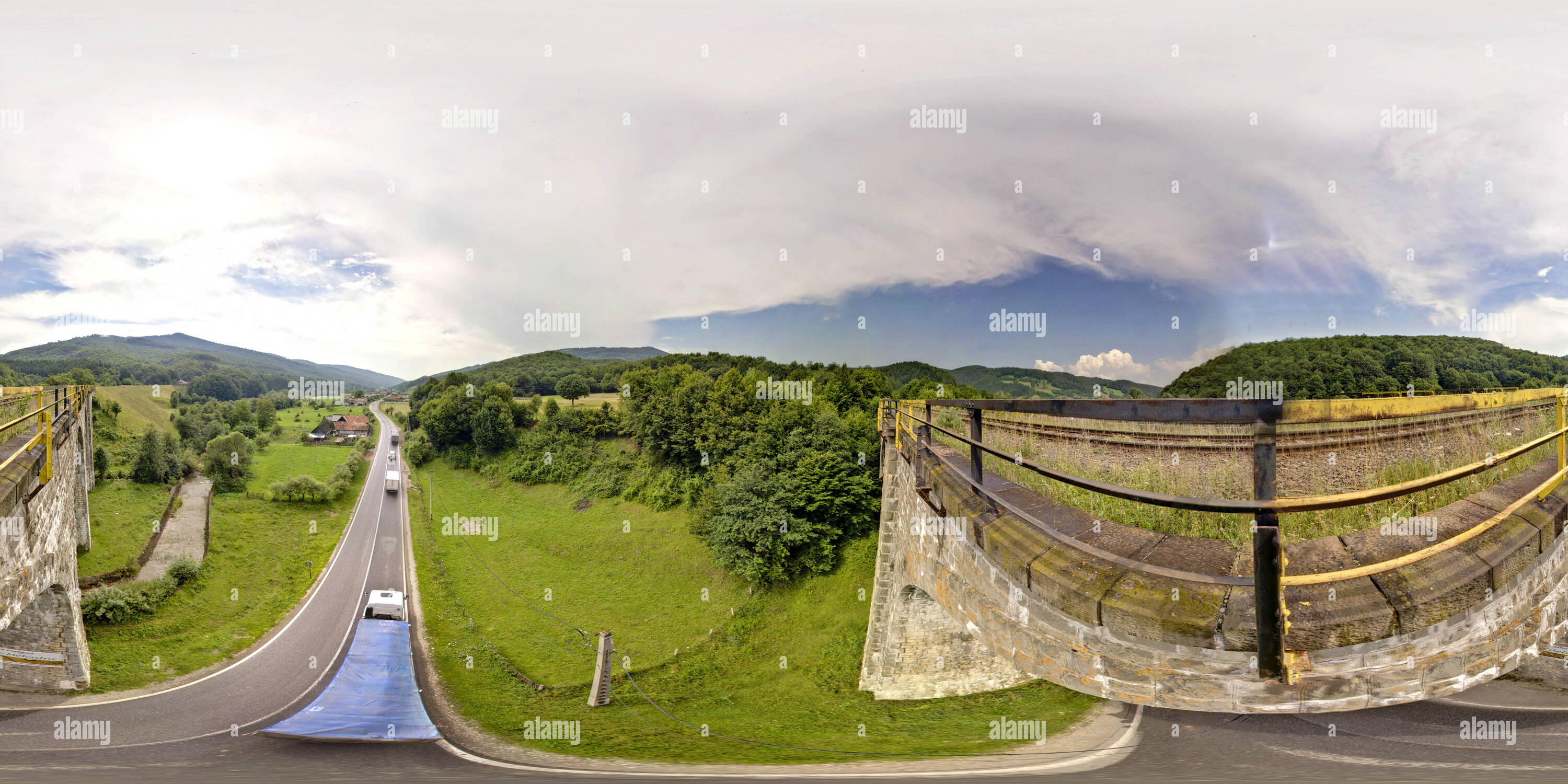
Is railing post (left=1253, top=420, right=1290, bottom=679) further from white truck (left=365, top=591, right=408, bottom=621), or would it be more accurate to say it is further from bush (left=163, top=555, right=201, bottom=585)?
bush (left=163, top=555, right=201, bottom=585)

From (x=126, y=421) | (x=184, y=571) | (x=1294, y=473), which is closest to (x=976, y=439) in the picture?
(x=1294, y=473)

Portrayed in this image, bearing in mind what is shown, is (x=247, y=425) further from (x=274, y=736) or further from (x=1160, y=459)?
(x=1160, y=459)

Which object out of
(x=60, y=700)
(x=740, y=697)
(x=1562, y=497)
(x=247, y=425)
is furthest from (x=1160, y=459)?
(x=247, y=425)

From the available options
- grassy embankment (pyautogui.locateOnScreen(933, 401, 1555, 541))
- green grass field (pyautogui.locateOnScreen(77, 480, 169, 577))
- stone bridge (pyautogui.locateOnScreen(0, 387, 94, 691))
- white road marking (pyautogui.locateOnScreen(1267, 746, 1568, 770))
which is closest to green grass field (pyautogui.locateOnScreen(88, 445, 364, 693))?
stone bridge (pyautogui.locateOnScreen(0, 387, 94, 691))

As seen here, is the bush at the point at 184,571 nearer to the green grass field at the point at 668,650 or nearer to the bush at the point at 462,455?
the green grass field at the point at 668,650

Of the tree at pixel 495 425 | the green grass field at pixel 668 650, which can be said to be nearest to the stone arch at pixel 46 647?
the green grass field at pixel 668 650
